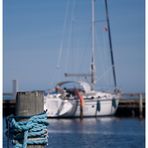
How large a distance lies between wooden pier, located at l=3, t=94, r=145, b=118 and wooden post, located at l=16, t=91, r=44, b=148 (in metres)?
23.2

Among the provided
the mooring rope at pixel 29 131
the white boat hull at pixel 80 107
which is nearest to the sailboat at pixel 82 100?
the white boat hull at pixel 80 107

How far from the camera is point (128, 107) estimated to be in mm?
28797

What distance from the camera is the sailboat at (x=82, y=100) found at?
85.1ft

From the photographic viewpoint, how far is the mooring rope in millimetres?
2645

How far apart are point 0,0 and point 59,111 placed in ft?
77.2

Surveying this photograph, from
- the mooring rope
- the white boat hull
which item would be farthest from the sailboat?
the mooring rope

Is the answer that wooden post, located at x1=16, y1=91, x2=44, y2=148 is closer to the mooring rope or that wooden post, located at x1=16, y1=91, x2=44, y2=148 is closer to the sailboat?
the mooring rope

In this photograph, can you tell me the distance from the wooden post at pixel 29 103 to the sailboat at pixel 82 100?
2271cm

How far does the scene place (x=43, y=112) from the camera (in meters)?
2.72

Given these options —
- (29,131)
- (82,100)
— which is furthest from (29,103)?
(82,100)

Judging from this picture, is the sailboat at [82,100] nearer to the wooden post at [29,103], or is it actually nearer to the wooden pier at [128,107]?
the wooden pier at [128,107]

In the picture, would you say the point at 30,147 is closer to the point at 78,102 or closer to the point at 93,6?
the point at 78,102

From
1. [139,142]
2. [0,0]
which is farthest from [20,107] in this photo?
[139,142]

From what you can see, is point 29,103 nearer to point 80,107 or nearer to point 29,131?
point 29,131
